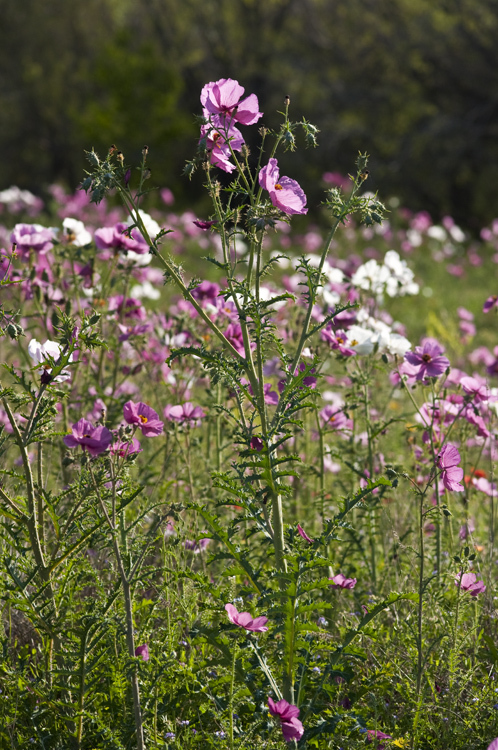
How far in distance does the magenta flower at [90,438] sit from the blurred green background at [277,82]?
11.4 m

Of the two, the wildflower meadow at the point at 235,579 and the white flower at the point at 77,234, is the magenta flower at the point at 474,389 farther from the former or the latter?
the white flower at the point at 77,234

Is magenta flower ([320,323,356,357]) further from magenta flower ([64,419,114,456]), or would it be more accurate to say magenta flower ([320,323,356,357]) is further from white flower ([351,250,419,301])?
magenta flower ([64,419,114,456])

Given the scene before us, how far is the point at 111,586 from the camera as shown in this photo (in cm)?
223

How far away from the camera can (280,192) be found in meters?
1.68

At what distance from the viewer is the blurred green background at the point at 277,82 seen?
46.1 ft

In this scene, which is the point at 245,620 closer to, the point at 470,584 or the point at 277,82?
the point at 470,584

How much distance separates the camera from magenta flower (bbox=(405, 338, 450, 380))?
2.36 metres

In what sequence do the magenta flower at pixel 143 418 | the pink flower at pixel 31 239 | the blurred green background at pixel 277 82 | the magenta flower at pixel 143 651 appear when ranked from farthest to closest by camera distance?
the blurred green background at pixel 277 82
the pink flower at pixel 31 239
the magenta flower at pixel 143 418
the magenta flower at pixel 143 651

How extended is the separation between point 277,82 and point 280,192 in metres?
15.3

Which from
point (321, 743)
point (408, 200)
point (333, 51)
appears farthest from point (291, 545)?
point (333, 51)

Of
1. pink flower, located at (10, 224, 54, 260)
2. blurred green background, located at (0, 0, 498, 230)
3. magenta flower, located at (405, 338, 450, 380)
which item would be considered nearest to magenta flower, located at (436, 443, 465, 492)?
magenta flower, located at (405, 338, 450, 380)

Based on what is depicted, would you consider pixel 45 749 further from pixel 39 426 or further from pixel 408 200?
pixel 408 200

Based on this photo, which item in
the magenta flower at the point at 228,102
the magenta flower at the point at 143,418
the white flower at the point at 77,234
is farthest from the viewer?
the white flower at the point at 77,234

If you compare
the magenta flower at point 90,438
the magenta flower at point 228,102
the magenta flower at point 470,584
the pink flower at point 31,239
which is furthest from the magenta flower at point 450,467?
the pink flower at point 31,239
